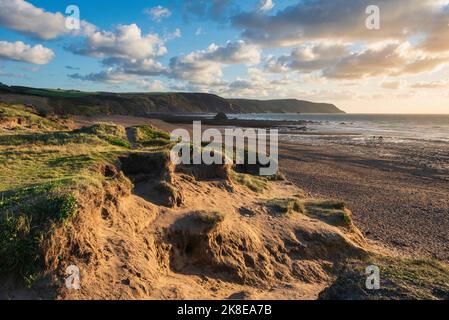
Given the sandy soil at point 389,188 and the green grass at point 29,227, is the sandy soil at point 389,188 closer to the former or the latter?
the sandy soil at point 389,188

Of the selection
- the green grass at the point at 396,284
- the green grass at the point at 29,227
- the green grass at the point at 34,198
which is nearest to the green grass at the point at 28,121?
the green grass at the point at 34,198

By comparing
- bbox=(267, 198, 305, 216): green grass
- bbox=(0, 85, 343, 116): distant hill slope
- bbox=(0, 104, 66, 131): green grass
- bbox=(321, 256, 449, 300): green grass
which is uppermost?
bbox=(0, 85, 343, 116): distant hill slope

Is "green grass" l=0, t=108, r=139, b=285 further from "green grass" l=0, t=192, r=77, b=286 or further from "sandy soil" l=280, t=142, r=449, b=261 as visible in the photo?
"sandy soil" l=280, t=142, r=449, b=261

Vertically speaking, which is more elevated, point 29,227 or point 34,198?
point 34,198

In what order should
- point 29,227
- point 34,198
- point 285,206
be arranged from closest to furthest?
point 29,227
point 34,198
point 285,206

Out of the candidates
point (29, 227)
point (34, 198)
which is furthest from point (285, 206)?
point (29, 227)

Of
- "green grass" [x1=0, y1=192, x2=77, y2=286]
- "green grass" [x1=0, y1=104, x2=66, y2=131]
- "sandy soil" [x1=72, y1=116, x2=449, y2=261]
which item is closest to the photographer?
"green grass" [x1=0, y1=192, x2=77, y2=286]

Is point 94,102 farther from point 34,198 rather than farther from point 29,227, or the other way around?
point 29,227

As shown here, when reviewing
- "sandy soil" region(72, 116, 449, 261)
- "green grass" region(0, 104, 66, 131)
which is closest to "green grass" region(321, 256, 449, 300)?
"sandy soil" region(72, 116, 449, 261)

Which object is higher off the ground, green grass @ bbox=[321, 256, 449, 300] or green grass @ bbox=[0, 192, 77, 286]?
green grass @ bbox=[0, 192, 77, 286]

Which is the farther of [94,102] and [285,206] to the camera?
[94,102]

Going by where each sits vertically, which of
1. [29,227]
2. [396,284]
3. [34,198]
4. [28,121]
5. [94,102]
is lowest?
[396,284]

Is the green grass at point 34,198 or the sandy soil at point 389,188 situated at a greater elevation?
the green grass at point 34,198
